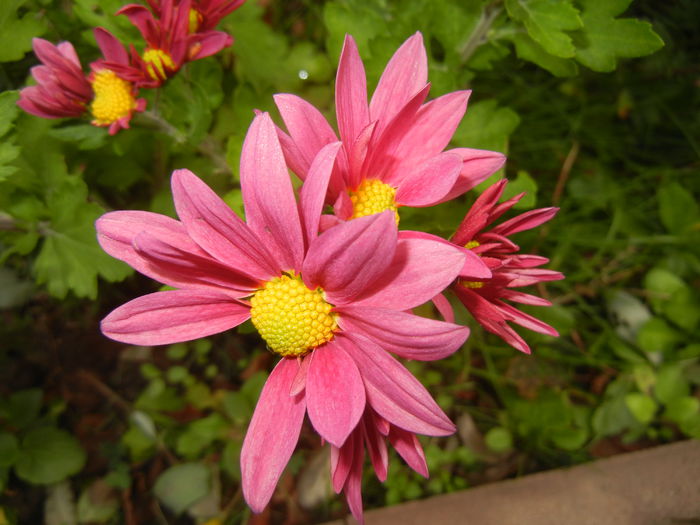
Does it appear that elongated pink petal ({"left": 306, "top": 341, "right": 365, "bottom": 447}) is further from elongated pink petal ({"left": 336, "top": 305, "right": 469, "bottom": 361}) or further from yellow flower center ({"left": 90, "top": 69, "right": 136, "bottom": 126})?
yellow flower center ({"left": 90, "top": 69, "right": 136, "bottom": 126})

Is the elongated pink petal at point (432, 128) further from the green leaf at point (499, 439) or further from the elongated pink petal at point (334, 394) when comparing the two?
the green leaf at point (499, 439)

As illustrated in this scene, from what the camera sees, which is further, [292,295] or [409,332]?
[292,295]

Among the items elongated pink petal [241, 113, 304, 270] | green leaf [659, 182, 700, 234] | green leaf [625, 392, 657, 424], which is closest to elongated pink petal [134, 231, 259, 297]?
elongated pink petal [241, 113, 304, 270]

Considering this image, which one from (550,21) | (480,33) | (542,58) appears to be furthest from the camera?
(480,33)

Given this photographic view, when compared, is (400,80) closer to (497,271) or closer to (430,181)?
(430,181)

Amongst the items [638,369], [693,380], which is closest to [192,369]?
[638,369]

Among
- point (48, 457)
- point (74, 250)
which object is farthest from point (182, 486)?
point (74, 250)
